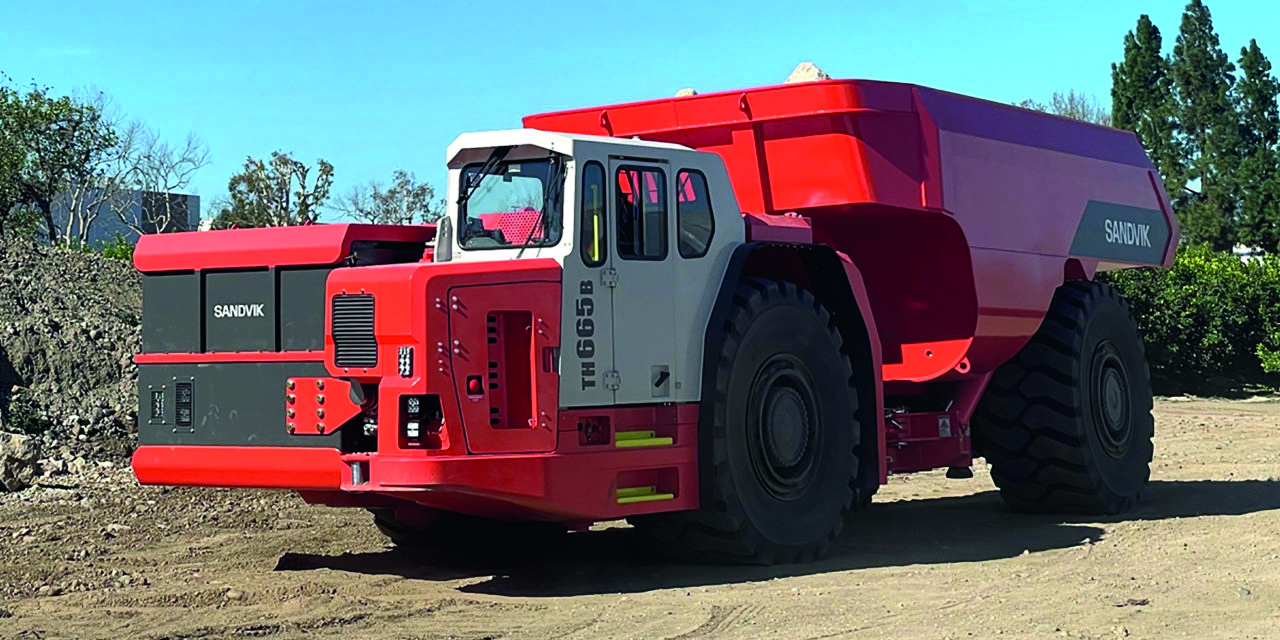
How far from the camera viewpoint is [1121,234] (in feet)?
43.7

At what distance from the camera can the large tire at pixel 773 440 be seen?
9445 mm

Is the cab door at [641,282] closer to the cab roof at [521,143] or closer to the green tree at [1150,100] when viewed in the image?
the cab roof at [521,143]

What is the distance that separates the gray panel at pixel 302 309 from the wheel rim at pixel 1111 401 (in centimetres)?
657

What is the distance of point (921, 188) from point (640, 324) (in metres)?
2.75

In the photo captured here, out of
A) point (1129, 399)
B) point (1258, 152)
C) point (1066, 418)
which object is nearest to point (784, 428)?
point (1066, 418)

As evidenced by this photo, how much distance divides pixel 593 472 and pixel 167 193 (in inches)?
1706

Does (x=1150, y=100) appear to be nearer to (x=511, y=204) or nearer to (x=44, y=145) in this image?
(x=44, y=145)

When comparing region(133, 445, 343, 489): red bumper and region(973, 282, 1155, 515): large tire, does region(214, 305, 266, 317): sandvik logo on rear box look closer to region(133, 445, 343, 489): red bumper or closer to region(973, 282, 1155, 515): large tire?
region(133, 445, 343, 489): red bumper

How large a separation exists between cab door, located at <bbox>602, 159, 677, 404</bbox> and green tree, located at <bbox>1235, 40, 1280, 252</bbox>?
40064 millimetres

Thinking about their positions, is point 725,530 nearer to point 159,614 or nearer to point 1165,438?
point 159,614

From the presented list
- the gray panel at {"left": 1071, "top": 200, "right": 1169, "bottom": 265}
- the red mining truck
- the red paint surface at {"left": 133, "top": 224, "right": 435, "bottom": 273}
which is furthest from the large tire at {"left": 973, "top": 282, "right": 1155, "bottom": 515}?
the red paint surface at {"left": 133, "top": 224, "right": 435, "bottom": 273}

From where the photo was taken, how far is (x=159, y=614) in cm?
831

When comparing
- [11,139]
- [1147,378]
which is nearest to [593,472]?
[1147,378]

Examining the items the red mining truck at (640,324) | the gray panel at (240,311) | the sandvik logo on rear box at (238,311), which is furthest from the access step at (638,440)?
the sandvik logo on rear box at (238,311)
